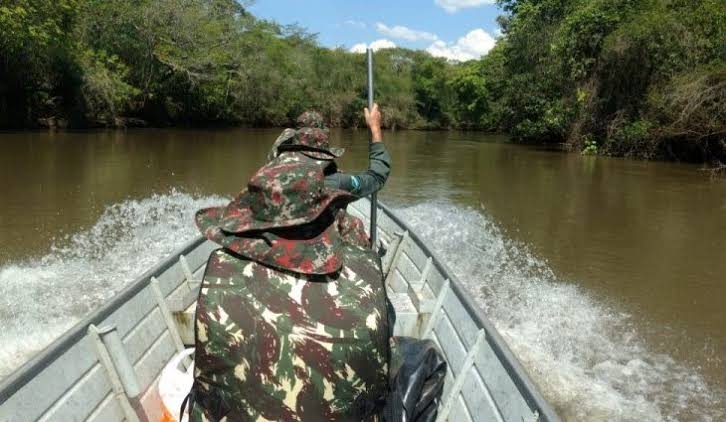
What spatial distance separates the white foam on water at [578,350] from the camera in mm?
5125

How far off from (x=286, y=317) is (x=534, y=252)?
863 cm

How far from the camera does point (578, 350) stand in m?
6.12

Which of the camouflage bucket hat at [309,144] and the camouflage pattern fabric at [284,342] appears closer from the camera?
the camouflage pattern fabric at [284,342]

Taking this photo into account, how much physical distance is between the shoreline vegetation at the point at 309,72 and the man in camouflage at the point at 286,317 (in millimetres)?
19961

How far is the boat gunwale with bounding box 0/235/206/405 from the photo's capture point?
250 cm

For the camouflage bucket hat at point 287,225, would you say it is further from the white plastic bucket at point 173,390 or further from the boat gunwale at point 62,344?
the white plastic bucket at point 173,390

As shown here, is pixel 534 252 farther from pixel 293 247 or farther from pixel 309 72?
pixel 309 72

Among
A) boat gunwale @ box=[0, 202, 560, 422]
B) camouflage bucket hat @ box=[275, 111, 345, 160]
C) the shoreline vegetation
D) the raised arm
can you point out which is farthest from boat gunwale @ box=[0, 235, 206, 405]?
the shoreline vegetation

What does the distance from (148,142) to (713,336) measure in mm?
25540

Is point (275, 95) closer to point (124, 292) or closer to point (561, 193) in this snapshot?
point (561, 193)

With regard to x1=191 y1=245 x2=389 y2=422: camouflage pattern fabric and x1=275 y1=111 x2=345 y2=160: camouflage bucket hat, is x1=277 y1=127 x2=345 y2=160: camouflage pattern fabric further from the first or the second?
x1=191 y1=245 x2=389 y2=422: camouflage pattern fabric

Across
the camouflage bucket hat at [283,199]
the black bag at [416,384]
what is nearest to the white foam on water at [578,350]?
the black bag at [416,384]

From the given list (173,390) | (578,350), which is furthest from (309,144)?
(578,350)

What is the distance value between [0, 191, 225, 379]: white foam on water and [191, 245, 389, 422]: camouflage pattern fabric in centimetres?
397
